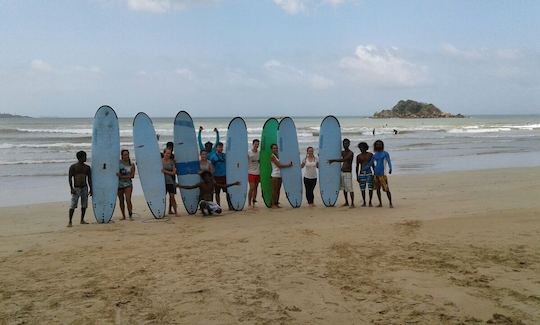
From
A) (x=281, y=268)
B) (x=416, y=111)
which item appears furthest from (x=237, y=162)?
(x=416, y=111)

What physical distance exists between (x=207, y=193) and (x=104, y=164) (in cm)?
168

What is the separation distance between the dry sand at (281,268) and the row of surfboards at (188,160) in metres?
0.46

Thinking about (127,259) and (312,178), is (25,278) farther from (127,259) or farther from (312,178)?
(312,178)

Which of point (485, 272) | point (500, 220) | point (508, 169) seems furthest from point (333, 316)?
point (508, 169)

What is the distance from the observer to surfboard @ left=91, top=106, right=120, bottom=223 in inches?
288

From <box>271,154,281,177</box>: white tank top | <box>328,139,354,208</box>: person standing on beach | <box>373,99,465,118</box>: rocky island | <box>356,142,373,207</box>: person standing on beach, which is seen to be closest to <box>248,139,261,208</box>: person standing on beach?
<box>271,154,281,177</box>: white tank top

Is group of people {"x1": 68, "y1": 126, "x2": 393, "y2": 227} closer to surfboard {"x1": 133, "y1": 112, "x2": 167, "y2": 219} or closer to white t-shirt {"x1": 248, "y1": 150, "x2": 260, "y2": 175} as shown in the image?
white t-shirt {"x1": 248, "y1": 150, "x2": 260, "y2": 175}

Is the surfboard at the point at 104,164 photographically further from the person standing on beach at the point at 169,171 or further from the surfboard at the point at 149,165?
the person standing on beach at the point at 169,171

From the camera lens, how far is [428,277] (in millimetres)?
4301

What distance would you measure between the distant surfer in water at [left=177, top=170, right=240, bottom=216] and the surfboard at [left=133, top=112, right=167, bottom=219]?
390 millimetres

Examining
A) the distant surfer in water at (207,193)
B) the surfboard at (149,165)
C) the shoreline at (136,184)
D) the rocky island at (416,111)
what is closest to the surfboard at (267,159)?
the shoreline at (136,184)

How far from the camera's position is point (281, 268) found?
466 centimetres

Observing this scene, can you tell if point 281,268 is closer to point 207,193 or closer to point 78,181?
point 207,193

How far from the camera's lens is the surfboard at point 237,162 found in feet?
26.8
